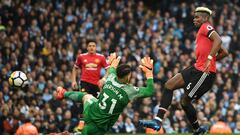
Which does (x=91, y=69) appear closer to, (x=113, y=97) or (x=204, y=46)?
(x=204, y=46)

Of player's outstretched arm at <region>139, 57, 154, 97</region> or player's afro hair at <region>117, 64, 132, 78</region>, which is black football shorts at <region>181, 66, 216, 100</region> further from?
player's afro hair at <region>117, 64, 132, 78</region>

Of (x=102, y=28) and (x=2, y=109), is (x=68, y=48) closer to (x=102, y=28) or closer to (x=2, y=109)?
(x=102, y=28)

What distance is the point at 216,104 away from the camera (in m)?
24.4

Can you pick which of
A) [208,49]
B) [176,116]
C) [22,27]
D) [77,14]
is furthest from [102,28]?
[208,49]

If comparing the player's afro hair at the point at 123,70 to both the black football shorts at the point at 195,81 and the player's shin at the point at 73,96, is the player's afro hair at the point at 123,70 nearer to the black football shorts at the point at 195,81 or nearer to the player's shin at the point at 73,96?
the player's shin at the point at 73,96

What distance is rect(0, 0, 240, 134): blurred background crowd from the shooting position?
21938 millimetres

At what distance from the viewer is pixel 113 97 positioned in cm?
1229

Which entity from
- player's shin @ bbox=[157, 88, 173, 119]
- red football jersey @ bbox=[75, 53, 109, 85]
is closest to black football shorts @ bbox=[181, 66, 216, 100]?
player's shin @ bbox=[157, 88, 173, 119]

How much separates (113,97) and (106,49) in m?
12.8

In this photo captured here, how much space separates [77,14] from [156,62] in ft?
12.6

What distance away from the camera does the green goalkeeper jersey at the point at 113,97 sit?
12.3 meters

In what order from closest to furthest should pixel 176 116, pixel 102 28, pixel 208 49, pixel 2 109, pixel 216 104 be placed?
pixel 208 49 → pixel 2 109 → pixel 176 116 → pixel 216 104 → pixel 102 28

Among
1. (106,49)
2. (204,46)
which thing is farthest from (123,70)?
(106,49)

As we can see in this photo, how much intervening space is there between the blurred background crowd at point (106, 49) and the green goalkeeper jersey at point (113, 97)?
28.2 ft
